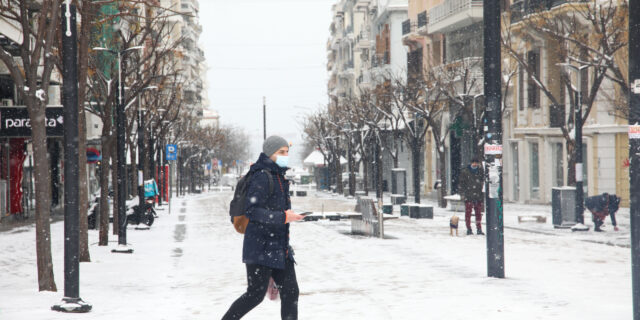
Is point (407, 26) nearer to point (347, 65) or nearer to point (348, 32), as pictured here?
point (347, 65)

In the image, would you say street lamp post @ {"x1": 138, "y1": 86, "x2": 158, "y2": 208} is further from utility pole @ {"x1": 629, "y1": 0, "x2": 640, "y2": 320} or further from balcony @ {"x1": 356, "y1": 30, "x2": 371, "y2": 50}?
balcony @ {"x1": 356, "y1": 30, "x2": 371, "y2": 50}

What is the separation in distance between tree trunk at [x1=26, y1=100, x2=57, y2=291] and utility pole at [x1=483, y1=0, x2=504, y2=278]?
5.29 metres

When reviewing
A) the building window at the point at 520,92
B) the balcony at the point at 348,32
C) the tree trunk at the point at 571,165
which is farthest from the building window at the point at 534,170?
the balcony at the point at 348,32

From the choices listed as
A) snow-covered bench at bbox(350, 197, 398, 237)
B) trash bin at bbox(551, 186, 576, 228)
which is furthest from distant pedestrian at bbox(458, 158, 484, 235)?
trash bin at bbox(551, 186, 576, 228)

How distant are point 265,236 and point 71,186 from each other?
11.4 ft

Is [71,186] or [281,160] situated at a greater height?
[281,160]

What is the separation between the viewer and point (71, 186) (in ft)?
A: 31.2

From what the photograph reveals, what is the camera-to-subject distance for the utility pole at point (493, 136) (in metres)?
11.2

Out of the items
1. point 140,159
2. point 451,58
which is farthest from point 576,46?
point 451,58

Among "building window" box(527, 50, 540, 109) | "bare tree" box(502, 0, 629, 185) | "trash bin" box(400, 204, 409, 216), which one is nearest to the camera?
"bare tree" box(502, 0, 629, 185)

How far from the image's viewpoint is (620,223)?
2497 cm

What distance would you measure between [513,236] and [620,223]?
5.76 meters

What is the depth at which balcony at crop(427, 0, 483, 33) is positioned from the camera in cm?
4412

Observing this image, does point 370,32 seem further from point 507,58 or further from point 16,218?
point 16,218
